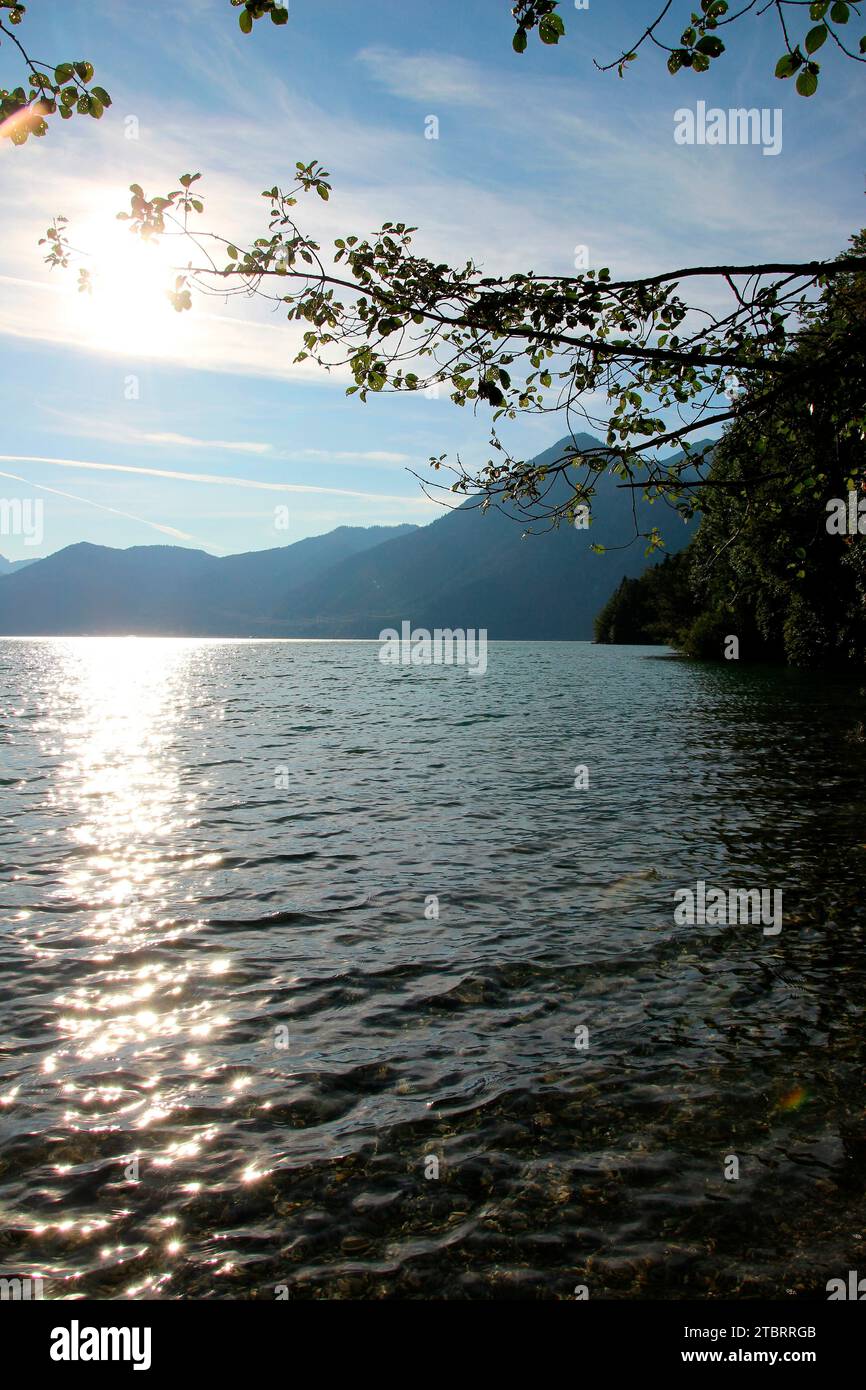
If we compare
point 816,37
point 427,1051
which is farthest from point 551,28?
point 427,1051

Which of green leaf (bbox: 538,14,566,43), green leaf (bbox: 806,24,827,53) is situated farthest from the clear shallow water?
green leaf (bbox: 538,14,566,43)

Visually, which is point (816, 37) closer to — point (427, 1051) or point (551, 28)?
point (551, 28)

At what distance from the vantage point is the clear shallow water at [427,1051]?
6.13m

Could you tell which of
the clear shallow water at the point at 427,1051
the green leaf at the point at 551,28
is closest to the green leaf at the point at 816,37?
the green leaf at the point at 551,28

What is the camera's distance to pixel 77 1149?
7.33 m

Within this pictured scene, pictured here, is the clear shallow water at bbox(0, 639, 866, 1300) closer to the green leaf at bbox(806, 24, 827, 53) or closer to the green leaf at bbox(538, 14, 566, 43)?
the green leaf at bbox(806, 24, 827, 53)

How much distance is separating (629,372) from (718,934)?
8085 millimetres

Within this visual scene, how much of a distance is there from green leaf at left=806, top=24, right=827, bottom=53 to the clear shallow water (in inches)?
345

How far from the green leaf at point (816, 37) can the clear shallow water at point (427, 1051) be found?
8.75 metres
